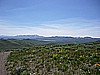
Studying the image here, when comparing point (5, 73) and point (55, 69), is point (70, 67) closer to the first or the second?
point (55, 69)

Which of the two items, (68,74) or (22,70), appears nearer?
(68,74)

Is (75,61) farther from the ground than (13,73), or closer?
farther from the ground

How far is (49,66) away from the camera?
16406mm

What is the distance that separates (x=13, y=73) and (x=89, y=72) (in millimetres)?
7509

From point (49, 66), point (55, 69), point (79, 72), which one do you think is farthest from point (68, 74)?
point (49, 66)

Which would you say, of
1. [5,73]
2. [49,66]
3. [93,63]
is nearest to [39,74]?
[49,66]

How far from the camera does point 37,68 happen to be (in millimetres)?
16734

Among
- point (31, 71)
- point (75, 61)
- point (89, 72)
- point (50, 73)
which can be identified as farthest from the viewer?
point (75, 61)

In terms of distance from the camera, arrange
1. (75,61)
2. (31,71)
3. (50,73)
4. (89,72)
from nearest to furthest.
Result: (89,72) → (50,73) → (31,71) → (75,61)

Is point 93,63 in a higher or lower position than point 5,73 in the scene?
higher

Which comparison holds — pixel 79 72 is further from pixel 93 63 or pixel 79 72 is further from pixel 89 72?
pixel 93 63

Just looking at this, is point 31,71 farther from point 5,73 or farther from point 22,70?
point 5,73

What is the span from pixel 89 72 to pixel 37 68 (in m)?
5.71

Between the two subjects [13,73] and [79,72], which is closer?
[79,72]
